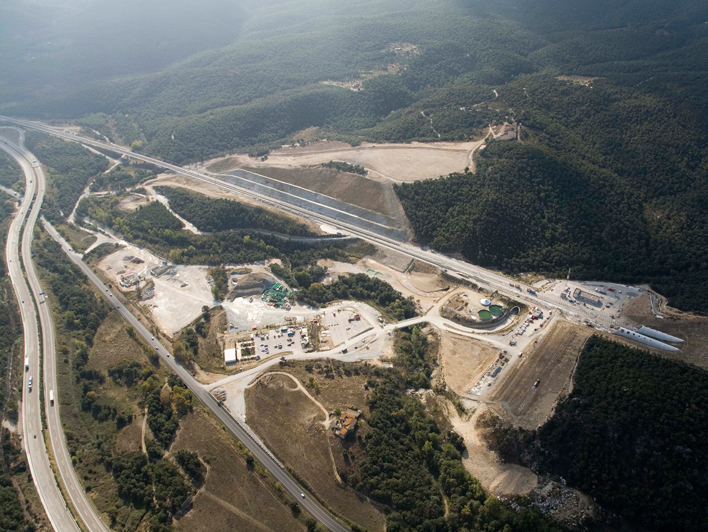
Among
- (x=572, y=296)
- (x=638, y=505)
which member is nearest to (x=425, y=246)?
(x=572, y=296)

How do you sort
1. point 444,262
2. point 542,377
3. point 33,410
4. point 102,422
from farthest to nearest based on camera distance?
point 444,262 → point 33,410 → point 102,422 → point 542,377

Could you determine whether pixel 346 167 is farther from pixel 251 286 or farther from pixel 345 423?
pixel 345 423

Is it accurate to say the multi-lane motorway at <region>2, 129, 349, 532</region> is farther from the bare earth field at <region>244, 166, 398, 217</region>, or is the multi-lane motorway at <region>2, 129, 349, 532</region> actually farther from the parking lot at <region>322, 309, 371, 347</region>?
the bare earth field at <region>244, 166, 398, 217</region>

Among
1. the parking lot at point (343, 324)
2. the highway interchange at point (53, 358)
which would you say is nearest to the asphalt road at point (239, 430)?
the highway interchange at point (53, 358)

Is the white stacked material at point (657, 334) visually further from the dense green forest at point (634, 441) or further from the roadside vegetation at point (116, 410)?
the roadside vegetation at point (116, 410)

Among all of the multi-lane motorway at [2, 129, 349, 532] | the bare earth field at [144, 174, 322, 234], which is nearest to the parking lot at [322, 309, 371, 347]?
the multi-lane motorway at [2, 129, 349, 532]

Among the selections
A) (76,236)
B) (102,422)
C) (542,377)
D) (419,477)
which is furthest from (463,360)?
(76,236)
